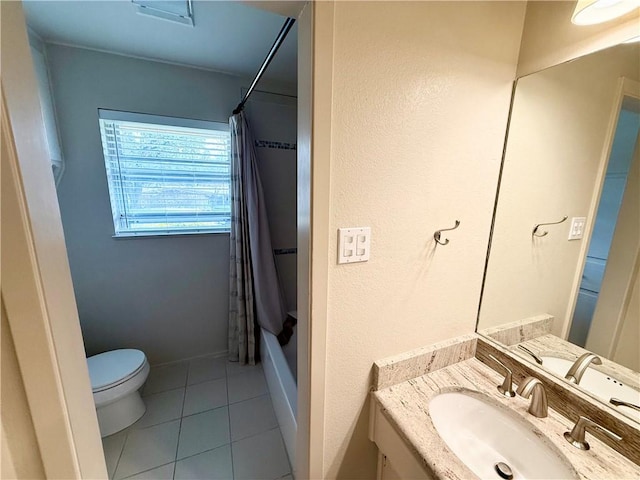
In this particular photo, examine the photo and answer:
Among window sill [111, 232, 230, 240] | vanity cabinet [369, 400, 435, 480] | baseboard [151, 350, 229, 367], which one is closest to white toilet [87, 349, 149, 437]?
baseboard [151, 350, 229, 367]

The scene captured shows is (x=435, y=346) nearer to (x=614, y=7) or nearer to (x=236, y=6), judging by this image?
(x=614, y=7)

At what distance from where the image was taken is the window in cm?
179

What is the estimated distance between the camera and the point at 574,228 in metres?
0.93

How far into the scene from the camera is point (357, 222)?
0.82 m

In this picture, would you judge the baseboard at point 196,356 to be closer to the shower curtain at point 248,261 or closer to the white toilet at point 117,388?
the shower curtain at point 248,261

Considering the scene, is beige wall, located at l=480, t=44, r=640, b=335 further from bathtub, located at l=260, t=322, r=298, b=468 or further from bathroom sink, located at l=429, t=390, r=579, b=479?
bathtub, located at l=260, t=322, r=298, b=468

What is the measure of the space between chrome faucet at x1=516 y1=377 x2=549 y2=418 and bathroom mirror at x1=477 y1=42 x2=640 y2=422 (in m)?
0.12

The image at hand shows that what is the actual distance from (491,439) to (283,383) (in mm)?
1110

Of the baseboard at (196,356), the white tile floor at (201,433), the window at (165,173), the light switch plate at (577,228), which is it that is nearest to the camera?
the light switch plate at (577,228)

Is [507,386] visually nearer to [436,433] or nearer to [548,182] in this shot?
[436,433]

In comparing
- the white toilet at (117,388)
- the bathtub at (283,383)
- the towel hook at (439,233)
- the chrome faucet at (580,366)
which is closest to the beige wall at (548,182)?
the chrome faucet at (580,366)

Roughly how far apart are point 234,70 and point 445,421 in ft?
7.89

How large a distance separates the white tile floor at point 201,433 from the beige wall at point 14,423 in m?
0.96

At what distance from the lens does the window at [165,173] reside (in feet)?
5.87
